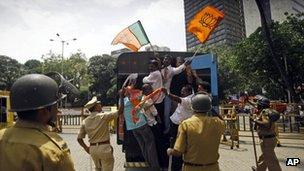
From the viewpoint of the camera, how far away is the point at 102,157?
19.0 feet

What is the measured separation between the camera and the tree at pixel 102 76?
55219mm

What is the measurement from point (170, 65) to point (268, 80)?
2083cm

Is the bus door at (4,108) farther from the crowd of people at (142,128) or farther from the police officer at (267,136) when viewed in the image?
the police officer at (267,136)

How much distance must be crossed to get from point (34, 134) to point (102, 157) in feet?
12.1

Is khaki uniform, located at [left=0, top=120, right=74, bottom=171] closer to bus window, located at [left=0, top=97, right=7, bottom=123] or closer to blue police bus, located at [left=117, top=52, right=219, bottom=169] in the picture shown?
blue police bus, located at [left=117, top=52, right=219, bottom=169]

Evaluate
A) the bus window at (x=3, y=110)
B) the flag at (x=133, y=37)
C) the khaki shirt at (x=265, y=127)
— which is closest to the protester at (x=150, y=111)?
the flag at (x=133, y=37)

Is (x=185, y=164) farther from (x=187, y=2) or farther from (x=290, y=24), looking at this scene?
(x=187, y=2)

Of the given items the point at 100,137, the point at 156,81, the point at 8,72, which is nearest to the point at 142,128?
the point at 156,81

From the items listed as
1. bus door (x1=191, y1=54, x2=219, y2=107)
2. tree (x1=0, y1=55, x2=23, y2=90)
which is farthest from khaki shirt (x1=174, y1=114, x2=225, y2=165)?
tree (x1=0, y1=55, x2=23, y2=90)

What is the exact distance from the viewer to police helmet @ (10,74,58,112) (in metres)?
2.27

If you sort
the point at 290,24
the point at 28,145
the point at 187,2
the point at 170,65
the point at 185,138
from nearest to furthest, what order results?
1. the point at 28,145
2. the point at 185,138
3. the point at 170,65
4. the point at 290,24
5. the point at 187,2

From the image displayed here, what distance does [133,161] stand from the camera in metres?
8.07

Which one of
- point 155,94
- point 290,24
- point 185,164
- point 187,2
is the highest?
Result: point 187,2

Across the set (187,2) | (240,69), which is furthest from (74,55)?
(187,2)
